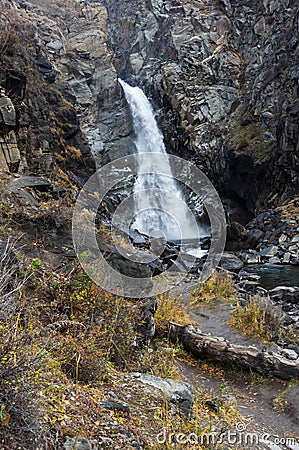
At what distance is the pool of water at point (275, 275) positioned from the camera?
11.3 meters

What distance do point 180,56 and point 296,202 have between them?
1678 centimetres

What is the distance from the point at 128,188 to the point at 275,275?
→ 47.1ft

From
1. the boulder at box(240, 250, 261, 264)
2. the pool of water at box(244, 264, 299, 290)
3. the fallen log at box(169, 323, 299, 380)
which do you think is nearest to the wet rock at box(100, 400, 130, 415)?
the fallen log at box(169, 323, 299, 380)

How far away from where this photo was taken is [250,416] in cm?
345

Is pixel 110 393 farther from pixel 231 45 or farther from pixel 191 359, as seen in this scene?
pixel 231 45

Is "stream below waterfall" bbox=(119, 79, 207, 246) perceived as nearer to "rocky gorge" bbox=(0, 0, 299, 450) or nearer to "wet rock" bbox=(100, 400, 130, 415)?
"rocky gorge" bbox=(0, 0, 299, 450)

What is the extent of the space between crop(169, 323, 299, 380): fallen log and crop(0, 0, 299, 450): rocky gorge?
0.17ft

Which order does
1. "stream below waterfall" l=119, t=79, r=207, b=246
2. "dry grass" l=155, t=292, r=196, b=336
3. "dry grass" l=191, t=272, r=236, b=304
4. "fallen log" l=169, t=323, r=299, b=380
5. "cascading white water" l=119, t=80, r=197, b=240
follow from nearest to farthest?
"fallen log" l=169, t=323, r=299, b=380, "dry grass" l=155, t=292, r=196, b=336, "dry grass" l=191, t=272, r=236, b=304, "stream below waterfall" l=119, t=79, r=207, b=246, "cascading white water" l=119, t=80, r=197, b=240

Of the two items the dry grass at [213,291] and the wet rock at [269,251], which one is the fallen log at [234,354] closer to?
the dry grass at [213,291]

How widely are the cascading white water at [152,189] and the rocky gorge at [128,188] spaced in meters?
0.84

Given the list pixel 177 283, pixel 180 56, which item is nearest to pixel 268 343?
pixel 177 283

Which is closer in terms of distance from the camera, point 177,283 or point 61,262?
point 61,262

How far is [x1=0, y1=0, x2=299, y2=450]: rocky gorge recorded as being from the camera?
7.78 feet

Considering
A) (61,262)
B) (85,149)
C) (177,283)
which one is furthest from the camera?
(85,149)
